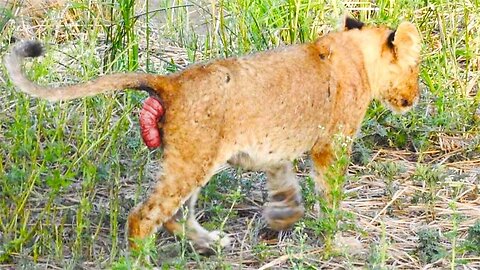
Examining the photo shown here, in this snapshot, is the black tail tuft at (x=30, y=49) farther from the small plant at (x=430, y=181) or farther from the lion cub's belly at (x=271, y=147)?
the small plant at (x=430, y=181)

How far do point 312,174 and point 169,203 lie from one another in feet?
2.97

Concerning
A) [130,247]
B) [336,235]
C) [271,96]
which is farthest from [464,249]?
[130,247]

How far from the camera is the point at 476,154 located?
5961mm

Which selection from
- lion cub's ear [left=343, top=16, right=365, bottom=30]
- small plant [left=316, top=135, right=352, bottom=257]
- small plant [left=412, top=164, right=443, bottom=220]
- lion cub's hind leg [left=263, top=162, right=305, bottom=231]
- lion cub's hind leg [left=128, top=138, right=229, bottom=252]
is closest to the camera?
lion cub's hind leg [left=128, top=138, right=229, bottom=252]

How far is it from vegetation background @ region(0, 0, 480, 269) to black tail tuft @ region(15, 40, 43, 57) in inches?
14.2

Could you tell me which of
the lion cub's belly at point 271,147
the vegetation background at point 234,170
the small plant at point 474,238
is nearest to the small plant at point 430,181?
the vegetation background at point 234,170

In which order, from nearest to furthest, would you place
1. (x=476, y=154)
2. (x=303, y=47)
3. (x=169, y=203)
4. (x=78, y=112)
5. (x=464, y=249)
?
(x=169, y=203), (x=464, y=249), (x=303, y=47), (x=78, y=112), (x=476, y=154)

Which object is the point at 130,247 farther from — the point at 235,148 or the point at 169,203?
the point at 235,148

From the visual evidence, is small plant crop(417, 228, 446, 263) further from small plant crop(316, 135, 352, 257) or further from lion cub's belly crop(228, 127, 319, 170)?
lion cub's belly crop(228, 127, 319, 170)

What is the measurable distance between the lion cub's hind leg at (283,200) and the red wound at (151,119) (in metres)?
0.85

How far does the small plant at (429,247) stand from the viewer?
4488 mm

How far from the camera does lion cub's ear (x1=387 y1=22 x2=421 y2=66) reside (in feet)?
15.9

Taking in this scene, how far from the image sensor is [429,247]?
4.53 m

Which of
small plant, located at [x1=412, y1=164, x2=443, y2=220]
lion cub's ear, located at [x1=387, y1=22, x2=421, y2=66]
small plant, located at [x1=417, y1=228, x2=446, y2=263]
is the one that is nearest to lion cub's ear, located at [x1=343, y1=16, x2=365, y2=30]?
lion cub's ear, located at [x1=387, y1=22, x2=421, y2=66]
